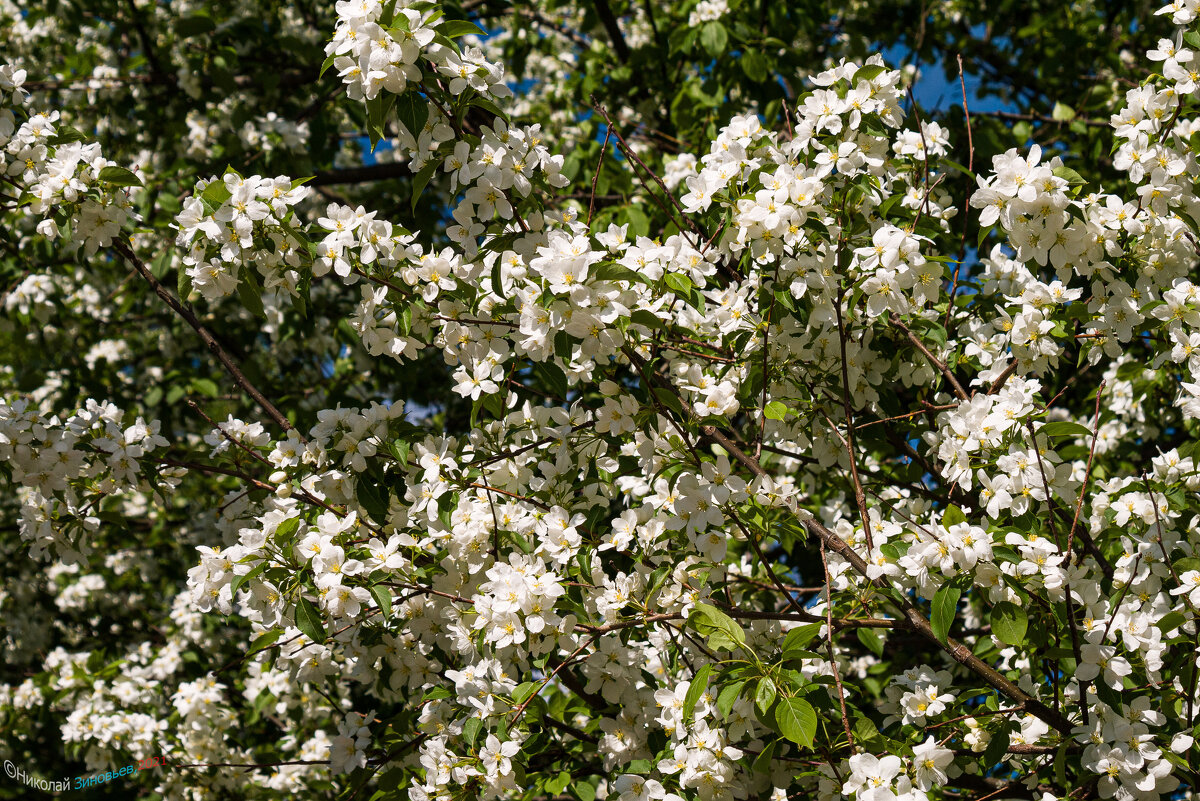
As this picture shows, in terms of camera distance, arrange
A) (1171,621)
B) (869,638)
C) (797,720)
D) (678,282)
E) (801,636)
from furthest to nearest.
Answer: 1. (869,638)
2. (678,282)
3. (1171,621)
4. (801,636)
5. (797,720)

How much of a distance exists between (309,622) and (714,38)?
3.09 meters

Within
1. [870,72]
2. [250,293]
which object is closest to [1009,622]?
[870,72]

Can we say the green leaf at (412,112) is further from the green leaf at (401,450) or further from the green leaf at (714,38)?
the green leaf at (714,38)

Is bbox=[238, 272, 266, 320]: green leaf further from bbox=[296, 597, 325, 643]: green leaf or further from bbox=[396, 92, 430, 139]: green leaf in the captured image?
bbox=[296, 597, 325, 643]: green leaf

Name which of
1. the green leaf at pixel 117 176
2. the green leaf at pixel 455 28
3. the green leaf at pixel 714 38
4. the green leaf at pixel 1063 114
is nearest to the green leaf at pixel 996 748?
the green leaf at pixel 455 28

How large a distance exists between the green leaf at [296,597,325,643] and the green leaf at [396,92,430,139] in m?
1.12

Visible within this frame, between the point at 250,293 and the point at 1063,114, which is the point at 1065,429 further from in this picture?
the point at 1063,114

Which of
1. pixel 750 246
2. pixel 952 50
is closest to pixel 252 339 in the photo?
pixel 750 246

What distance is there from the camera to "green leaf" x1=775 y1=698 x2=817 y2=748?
163cm

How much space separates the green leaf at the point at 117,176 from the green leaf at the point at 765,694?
2.06m

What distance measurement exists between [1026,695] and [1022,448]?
0.57 m

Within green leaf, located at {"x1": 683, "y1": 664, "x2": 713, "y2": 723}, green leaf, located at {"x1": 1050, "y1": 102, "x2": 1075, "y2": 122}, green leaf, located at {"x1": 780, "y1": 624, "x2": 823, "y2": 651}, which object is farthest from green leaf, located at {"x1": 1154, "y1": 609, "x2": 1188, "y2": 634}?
green leaf, located at {"x1": 1050, "y1": 102, "x2": 1075, "y2": 122}

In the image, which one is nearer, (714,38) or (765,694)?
(765,694)

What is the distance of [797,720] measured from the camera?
167 centimetres
